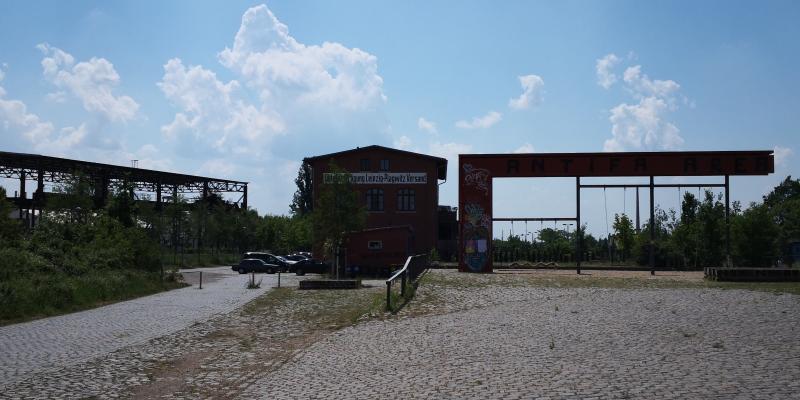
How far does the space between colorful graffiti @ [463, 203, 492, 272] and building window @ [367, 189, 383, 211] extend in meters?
20.9

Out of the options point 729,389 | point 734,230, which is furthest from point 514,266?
point 729,389

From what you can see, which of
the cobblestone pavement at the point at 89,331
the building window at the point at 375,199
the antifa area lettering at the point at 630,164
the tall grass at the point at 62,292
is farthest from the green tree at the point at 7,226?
the building window at the point at 375,199

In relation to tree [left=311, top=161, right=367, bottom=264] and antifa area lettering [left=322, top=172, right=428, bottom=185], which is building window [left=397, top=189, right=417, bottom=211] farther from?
tree [left=311, top=161, right=367, bottom=264]

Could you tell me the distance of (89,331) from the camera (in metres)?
15.3

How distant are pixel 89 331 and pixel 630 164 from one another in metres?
30.7

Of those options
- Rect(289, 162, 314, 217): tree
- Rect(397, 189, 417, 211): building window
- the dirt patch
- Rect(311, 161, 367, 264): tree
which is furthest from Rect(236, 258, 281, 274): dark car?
Rect(289, 162, 314, 217): tree

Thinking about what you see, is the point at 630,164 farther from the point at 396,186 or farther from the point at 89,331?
the point at 89,331

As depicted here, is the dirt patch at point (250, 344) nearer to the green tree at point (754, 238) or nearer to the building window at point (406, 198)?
the green tree at point (754, 238)

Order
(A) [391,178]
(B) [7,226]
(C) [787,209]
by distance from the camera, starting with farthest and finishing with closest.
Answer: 1. (C) [787,209]
2. (A) [391,178]
3. (B) [7,226]

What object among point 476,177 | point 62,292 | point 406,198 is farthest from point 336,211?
point 406,198

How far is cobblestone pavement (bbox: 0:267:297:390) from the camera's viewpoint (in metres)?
11.3

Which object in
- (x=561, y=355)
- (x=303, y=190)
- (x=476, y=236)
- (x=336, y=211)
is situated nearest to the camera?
(x=561, y=355)

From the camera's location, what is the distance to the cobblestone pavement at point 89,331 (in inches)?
444

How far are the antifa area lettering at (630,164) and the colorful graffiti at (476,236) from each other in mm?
2409
